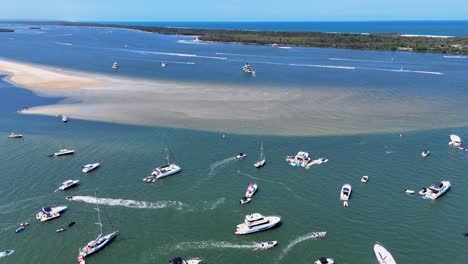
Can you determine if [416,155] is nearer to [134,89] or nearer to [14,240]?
[14,240]

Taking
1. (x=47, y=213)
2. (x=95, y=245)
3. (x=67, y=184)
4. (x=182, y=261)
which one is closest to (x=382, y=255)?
(x=182, y=261)

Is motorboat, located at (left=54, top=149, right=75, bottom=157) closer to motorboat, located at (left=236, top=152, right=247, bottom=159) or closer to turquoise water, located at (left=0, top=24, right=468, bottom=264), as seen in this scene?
turquoise water, located at (left=0, top=24, right=468, bottom=264)

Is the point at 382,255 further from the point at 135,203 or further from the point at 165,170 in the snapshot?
the point at 165,170

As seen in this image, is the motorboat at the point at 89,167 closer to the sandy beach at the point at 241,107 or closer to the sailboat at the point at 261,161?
the sandy beach at the point at 241,107

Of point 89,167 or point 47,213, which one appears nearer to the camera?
point 47,213

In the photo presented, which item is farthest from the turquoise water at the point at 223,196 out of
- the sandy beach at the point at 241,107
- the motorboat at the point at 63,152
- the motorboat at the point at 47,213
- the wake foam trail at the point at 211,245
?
the sandy beach at the point at 241,107

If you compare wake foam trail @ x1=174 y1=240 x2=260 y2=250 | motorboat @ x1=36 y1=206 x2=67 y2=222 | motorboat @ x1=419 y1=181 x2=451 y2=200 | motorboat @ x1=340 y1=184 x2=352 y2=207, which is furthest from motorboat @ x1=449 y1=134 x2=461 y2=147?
motorboat @ x1=36 y1=206 x2=67 y2=222

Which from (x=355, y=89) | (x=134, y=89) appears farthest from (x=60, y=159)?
(x=355, y=89)
